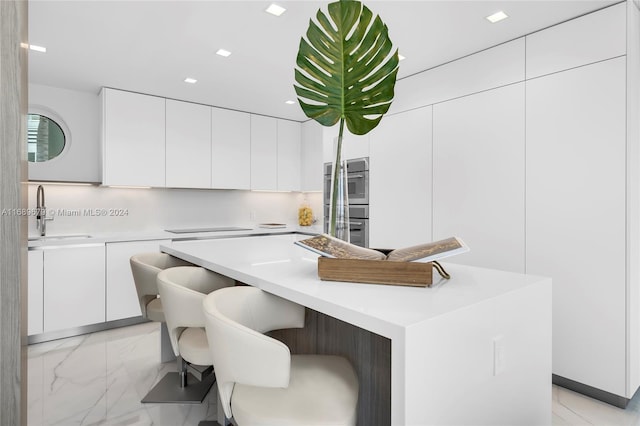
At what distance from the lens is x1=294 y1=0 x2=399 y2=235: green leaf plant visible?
4.28 feet

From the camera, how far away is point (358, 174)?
3893 millimetres

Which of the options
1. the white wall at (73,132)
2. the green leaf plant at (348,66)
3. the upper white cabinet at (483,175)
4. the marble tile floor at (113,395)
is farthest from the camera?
the white wall at (73,132)

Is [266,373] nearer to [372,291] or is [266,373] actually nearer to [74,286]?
Result: [372,291]

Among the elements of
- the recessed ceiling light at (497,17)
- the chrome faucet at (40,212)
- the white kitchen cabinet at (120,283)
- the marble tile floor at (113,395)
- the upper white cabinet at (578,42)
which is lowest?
the marble tile floor at (113,395)

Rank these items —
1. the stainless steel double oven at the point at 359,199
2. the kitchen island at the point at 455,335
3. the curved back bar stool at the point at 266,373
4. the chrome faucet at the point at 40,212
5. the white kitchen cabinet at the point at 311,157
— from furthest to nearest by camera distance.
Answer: the white kitchen cabinet at the point at 311,157
the stainless steel double oven at the point at 359,199
the chrome faucet at the point at 40,212
the curved back bar stool at the point at 266,373
the kitchen island at the point at 455,335

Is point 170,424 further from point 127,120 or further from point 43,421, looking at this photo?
point 127,120

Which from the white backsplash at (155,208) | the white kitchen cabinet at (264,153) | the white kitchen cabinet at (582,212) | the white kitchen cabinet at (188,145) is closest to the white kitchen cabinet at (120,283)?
the white backsplash at (155,208)

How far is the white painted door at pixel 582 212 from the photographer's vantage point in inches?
Result: 83.9

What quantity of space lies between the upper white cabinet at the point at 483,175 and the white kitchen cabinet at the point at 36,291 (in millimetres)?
3402

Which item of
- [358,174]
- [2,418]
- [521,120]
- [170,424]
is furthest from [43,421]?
[521,120]

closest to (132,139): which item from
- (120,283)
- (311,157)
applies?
(120,283)

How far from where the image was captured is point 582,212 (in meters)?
2.26

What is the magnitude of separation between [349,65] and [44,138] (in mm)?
3707

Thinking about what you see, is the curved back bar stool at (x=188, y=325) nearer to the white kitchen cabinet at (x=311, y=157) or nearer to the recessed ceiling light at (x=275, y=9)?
the recessed ceiling light at (x=275, y=9)
